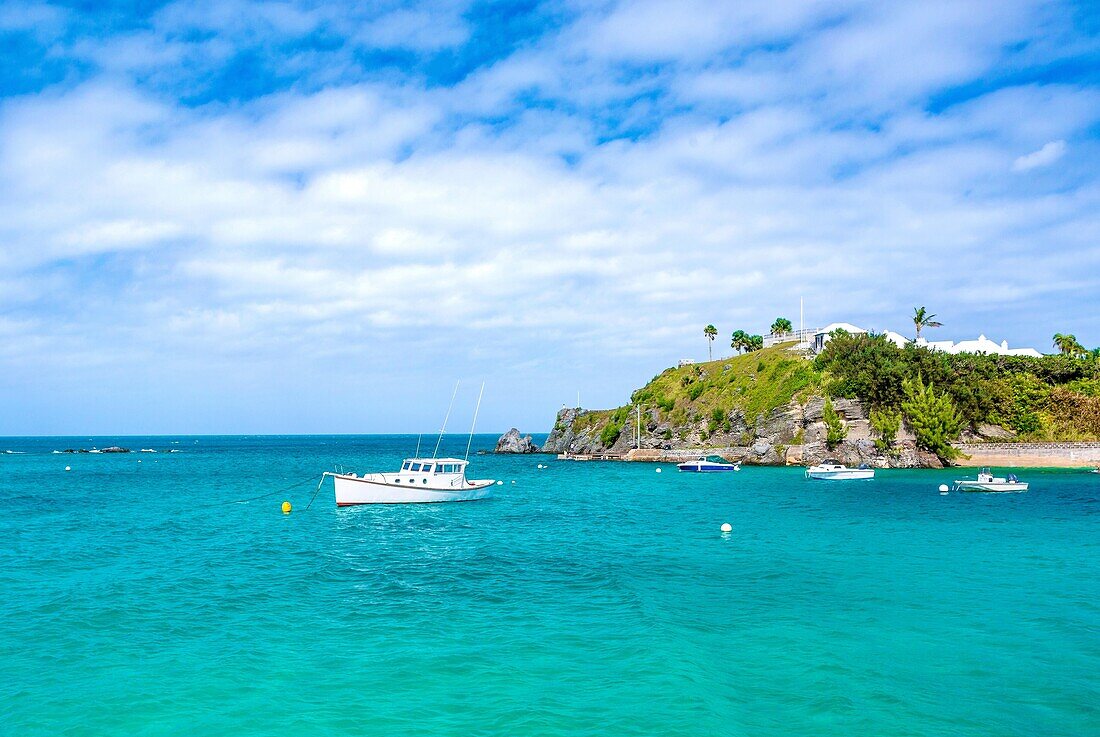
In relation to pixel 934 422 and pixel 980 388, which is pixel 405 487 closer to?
pixel 934 422

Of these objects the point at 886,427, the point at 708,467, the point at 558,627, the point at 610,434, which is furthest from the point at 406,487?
the point at 610,434

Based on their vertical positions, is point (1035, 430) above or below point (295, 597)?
above

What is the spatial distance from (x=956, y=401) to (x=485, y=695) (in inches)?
3915

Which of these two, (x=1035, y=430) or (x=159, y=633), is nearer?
(x=159, y=633)

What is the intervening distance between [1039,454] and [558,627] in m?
87.9

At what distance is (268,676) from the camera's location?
18.2 m

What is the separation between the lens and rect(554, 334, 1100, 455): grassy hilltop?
308ft

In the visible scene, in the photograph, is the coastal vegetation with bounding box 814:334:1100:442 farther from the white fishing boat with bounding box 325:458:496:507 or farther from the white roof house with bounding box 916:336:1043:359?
the white fishing boat with bounding box 325:458:496:507

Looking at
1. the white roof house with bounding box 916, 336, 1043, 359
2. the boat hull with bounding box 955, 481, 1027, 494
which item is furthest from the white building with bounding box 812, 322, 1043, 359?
the boat hull with bounding box 955, 481, 1027, 494

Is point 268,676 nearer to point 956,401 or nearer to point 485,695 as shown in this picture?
point 485,695

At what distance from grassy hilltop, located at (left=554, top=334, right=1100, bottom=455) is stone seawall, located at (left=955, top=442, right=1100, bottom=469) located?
4.43m

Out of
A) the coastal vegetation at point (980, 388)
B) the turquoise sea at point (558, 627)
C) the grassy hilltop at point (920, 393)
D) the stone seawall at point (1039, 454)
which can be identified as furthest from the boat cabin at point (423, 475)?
the stone seawall at point (1039, 454)

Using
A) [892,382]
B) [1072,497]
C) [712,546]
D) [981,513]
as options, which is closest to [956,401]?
[892,382]

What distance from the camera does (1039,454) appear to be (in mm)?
86625
